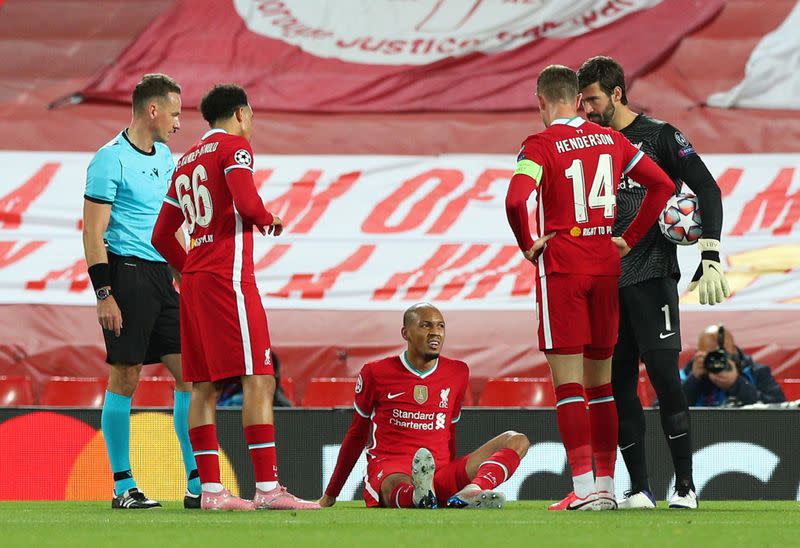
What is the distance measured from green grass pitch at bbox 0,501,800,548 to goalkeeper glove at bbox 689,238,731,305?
83 centimetres

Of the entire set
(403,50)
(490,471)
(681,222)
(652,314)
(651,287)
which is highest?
(403,50)

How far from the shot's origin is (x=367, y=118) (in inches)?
463

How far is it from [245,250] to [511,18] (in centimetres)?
774

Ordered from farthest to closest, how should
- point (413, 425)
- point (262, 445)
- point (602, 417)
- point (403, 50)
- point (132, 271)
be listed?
point (403, 50), point (413, 425), point (132, 271), point (602, 417), point (262, 445)

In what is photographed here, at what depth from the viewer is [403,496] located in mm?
5270

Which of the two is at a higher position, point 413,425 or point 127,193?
point 127,193

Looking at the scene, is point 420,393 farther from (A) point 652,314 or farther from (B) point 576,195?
(B) point 576,195

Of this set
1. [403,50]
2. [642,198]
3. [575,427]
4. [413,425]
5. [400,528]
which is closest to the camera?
[400,528]

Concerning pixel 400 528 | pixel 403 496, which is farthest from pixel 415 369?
pixel 400 528

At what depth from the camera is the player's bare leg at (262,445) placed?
4723 millimetres

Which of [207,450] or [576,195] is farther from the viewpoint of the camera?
[207,450]

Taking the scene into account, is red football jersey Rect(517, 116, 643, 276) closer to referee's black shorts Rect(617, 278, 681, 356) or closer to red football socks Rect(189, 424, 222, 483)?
referee's black shorts Rect(617, 278, 681, 356)

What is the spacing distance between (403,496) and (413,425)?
450 mm

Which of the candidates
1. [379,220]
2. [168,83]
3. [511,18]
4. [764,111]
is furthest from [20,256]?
[764,111]
